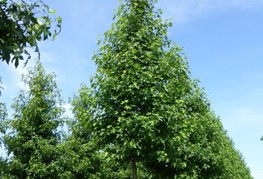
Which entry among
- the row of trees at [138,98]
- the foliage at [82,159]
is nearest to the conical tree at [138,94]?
the row of trees at [138,98]

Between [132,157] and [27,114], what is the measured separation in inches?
474

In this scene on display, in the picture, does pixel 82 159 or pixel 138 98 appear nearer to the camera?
pixel 138 98

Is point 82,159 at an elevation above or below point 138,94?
above

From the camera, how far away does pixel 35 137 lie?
2047cm

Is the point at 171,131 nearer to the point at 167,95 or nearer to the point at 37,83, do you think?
the point at 167,95

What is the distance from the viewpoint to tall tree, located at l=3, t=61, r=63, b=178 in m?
19.9

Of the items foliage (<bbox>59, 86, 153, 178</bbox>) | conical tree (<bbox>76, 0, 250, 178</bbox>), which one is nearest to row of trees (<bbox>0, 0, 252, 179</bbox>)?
conical tree (<bbox>76, 0, 250, 178</bbox>)

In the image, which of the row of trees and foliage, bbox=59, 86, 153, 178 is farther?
foliage, bbox=59, 86, 153, 178

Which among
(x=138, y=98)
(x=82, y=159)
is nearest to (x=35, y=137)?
(x=82, y=159)

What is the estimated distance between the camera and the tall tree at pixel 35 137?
65.3 ft

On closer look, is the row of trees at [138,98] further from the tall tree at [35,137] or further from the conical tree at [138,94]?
the tall tree at [35,137]

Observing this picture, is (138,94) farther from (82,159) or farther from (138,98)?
(82,159)

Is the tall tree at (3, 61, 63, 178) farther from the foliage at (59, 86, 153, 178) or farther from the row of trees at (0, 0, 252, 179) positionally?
the row of trees at (0, 0, 252, 179)

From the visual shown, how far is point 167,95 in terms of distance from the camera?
10.9 metres
